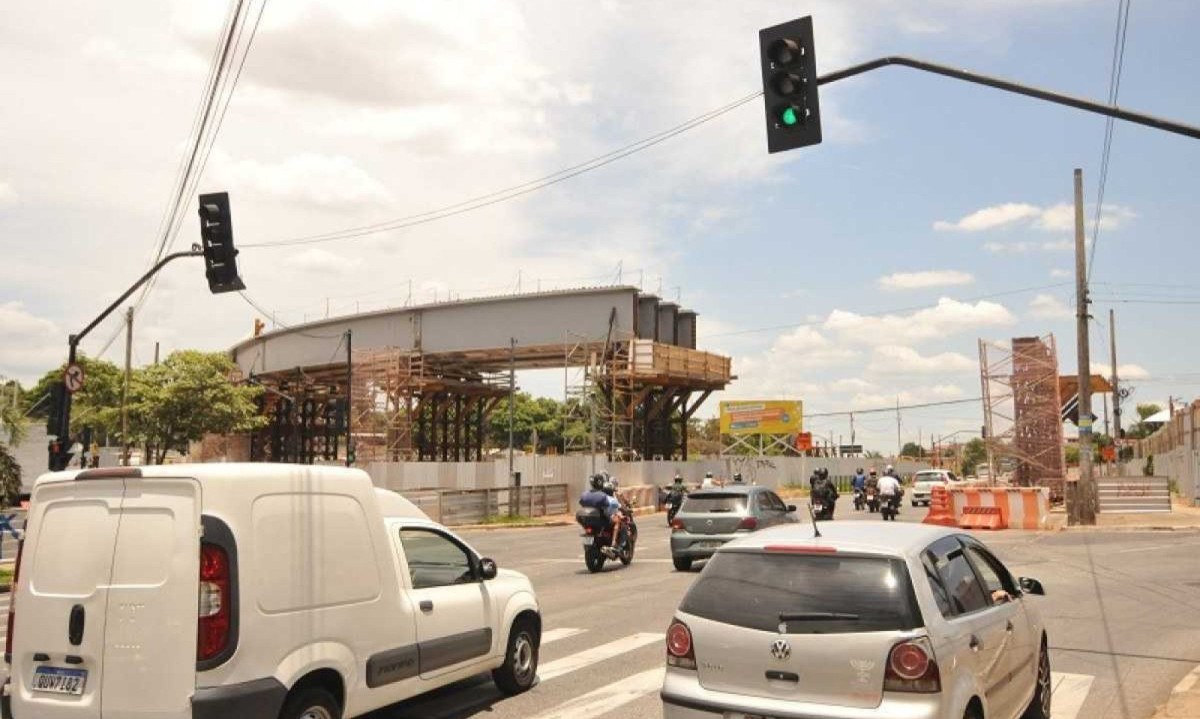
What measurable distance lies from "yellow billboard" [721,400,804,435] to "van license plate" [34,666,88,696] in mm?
71093

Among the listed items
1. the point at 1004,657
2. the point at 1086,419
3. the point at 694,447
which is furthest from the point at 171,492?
the point at 694,447

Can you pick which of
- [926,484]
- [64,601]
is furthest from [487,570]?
[926,484]

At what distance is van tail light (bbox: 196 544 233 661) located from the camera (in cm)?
526

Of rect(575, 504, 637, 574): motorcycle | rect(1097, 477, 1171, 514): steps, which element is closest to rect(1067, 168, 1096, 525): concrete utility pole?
rect(1097, 477, 1171, 514): steps

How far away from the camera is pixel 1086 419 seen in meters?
29.1

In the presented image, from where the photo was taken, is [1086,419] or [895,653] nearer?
[895,653]

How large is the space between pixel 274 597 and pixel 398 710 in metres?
2.53

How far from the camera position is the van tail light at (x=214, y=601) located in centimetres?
526

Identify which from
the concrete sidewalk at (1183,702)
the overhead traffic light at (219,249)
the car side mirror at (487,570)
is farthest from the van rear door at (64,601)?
the overhead traffic light at (219,249)

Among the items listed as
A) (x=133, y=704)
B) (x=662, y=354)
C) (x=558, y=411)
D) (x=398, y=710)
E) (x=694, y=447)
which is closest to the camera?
(x=133, y=704)

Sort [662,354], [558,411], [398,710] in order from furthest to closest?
[558,411] → [662,354] → [398,710]

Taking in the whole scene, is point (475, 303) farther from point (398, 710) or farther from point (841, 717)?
point (841, 717)

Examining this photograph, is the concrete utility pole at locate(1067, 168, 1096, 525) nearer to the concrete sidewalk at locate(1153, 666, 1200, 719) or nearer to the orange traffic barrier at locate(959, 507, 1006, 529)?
the orange traffic barrier at locate(959, 507, 1006, 529)

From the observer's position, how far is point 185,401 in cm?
5866
